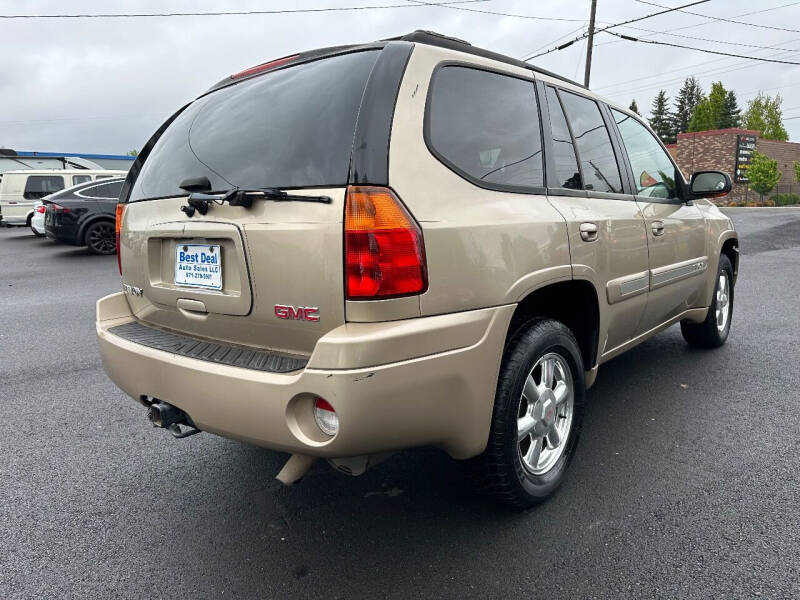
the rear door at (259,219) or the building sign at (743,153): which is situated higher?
the building sign at (743,153)

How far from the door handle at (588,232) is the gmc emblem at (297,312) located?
1318 millimetres

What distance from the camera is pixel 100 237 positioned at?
1224 centimetres

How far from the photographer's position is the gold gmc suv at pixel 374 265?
6.01 feet

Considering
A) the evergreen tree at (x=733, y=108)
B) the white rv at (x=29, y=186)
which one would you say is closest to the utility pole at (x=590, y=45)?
the white rv at (x=29, y=186)

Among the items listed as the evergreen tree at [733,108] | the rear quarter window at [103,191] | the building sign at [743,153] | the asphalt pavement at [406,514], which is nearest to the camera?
the asphalt pavement at [406,514]

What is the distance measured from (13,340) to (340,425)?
197 inches

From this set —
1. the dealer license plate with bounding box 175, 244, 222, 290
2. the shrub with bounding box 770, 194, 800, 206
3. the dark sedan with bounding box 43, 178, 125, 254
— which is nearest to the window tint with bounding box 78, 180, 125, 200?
the dark sedan with bounding box 43, 178, 125, 254

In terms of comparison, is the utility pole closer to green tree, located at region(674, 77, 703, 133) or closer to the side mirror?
the side mirror

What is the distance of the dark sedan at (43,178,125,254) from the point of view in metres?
11.9

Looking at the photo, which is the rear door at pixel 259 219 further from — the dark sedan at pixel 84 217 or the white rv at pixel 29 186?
the white rv at pixel 29 186

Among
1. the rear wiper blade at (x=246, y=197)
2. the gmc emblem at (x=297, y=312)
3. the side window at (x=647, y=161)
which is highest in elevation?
the side window at (x=647, y=161)

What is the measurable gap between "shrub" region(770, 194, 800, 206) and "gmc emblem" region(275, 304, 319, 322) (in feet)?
119

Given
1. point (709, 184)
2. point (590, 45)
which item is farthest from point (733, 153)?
point (709, 184)

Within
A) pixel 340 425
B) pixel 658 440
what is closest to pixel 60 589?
pixel 340 425
